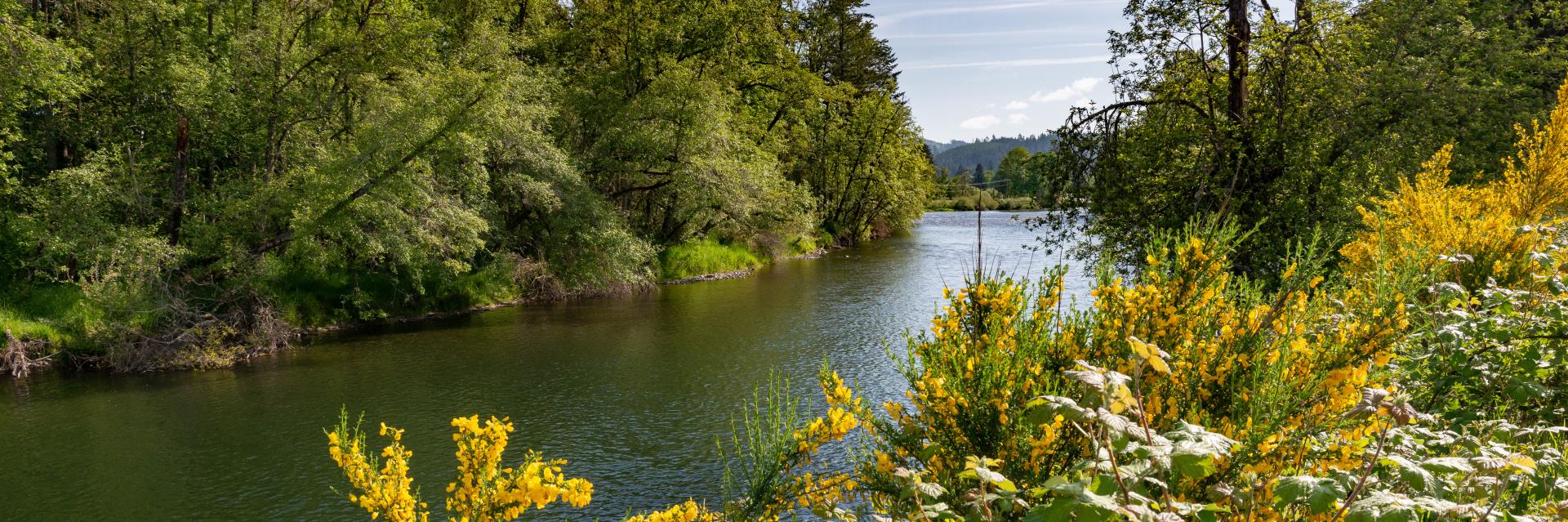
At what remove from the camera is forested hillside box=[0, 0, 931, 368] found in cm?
1384

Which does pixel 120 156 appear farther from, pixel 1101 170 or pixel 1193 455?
pixel 1193 455

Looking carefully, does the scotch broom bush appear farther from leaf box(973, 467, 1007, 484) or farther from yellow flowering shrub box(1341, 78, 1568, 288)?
yellow flowering shrub box(1341, 78, 1568, 288)

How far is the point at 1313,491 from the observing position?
183 cm

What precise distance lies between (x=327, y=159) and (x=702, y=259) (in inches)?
528

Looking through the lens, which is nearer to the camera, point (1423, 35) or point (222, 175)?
point (1423, 35)

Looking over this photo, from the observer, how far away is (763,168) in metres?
26.2

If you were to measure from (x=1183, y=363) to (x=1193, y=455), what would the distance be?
1.66m

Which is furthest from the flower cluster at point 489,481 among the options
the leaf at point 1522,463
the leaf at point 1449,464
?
the leaf at point 1522,463

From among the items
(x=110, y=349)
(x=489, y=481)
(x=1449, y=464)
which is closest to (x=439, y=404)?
(x=110, y=349)

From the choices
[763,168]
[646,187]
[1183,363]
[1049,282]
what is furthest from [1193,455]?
[763,168]

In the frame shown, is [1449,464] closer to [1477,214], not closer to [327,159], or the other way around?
[1477,214]

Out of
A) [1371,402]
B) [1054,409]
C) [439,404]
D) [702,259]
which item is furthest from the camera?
[702,259]

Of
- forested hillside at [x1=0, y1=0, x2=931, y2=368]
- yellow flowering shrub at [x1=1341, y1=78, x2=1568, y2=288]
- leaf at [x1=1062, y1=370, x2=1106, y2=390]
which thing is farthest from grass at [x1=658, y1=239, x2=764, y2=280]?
leaf at [x1=1062, y1=370, x2=1106, y2=390]

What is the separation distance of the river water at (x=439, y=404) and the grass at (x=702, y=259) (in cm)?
582
